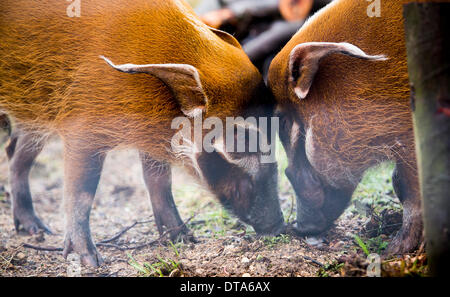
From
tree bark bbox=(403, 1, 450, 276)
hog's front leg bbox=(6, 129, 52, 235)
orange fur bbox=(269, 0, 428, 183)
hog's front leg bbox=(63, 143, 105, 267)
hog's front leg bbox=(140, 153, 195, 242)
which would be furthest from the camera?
hog's front leg bbox=(6, 129, 52, 235)

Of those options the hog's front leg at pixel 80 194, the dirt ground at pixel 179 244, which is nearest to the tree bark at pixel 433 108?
the dirt ground at pixel 179 244

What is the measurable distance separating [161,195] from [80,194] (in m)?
0.45

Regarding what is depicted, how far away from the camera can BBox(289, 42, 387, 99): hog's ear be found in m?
1.54

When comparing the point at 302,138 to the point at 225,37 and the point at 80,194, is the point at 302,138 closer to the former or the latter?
the point at 225,37

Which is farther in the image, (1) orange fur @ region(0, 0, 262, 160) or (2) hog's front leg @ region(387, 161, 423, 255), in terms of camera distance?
(1) orange fur @ region(0, 0, 262, 160)

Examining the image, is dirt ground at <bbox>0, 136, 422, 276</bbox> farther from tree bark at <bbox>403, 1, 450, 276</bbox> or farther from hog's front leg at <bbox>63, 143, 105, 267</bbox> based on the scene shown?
tree bark at <bbox>403, 1, 450, 276</bbox>

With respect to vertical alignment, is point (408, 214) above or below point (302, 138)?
below

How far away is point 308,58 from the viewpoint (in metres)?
1.66

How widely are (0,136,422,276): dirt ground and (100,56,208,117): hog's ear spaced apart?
473mm

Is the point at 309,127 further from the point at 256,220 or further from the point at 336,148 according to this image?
the point at 256,220

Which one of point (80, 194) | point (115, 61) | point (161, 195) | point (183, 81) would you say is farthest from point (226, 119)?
point (80, 194)

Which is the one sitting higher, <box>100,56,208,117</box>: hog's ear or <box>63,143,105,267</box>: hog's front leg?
<box>100,56,208,117</box>: hog's ear

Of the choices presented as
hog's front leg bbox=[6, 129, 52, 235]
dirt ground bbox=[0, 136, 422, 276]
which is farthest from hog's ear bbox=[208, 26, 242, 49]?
hog's front leg bbox=[6, 129, 52, 235]
